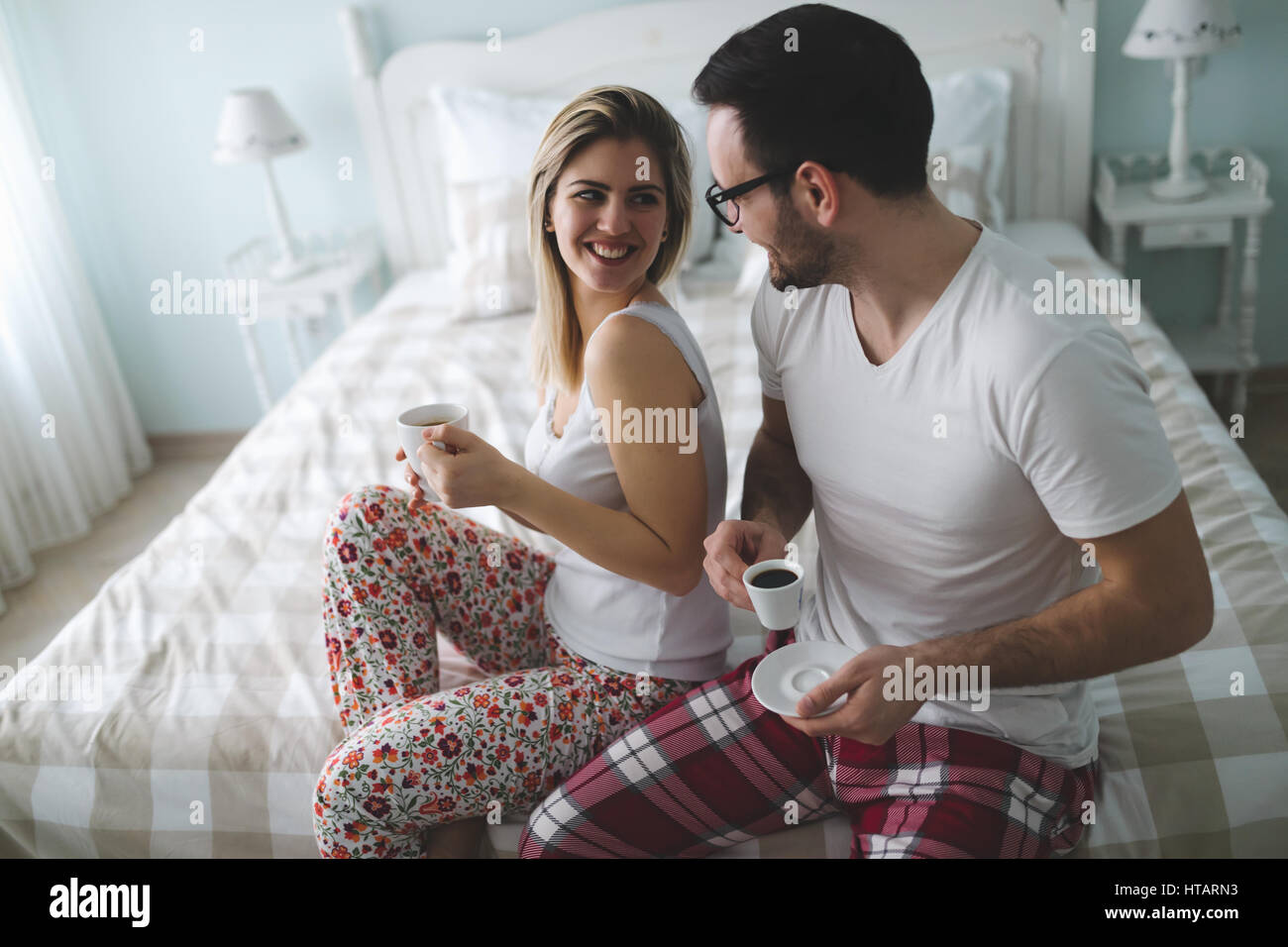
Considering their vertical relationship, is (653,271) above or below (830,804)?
above

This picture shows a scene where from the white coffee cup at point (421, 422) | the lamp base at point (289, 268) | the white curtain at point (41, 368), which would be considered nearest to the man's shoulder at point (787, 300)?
the white coffee cup at point (421, 422)

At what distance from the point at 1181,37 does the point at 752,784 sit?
6.99 ft

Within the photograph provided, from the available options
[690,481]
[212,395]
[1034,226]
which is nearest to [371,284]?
[212,395]

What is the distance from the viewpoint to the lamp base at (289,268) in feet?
9.80

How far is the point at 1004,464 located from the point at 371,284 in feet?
8.75

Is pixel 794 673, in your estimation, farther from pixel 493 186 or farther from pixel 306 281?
pixel 306 281

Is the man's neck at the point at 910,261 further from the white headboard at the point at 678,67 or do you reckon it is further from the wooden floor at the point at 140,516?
the white headboard at the point at 678,67

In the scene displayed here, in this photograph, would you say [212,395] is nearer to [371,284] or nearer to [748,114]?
[371,284]

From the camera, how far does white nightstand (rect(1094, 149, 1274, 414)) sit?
256 cm

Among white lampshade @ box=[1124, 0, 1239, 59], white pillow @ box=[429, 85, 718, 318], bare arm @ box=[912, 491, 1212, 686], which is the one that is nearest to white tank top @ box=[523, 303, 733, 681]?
bare arm @ box=[912, 491, 1212, 686]

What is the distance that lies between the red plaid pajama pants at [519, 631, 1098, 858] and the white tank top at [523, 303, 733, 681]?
0.24ft

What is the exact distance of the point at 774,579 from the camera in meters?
1.04

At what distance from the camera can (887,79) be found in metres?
0.98
